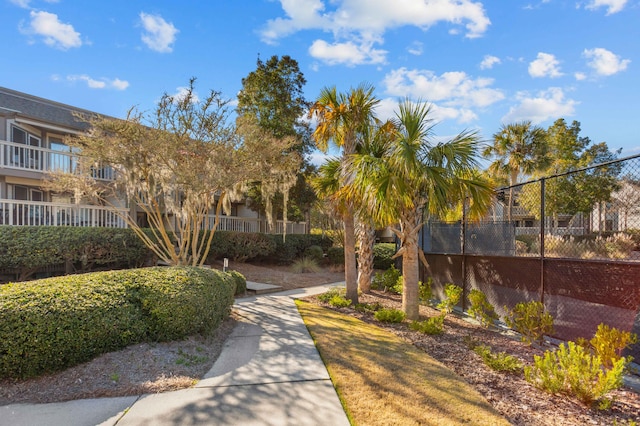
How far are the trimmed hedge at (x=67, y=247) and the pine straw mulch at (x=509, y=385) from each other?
839cm

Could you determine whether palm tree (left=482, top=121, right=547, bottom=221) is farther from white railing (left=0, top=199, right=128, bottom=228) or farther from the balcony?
white railing (left=0, top=199, right=128, bottom=228)

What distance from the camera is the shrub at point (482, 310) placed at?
6.46 m

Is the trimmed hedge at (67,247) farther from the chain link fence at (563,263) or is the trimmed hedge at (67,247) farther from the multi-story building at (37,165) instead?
the chain link fence at (563,263)

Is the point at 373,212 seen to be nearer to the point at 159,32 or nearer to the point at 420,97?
the point at 420,97

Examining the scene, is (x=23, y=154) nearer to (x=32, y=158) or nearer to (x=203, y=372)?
(x=32, y=158)

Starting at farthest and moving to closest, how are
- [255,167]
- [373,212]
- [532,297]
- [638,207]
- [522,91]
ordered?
[522,91]
[255,167]
[373,212]
[532,297]
[638,207]

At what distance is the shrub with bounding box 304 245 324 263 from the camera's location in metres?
17.2

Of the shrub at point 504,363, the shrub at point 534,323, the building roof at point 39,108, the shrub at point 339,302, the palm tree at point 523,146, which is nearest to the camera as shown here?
the shrub at point 504,363

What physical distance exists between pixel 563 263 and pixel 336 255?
1211 cm

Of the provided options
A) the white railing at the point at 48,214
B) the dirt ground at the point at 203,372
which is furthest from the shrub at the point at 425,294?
the white railing at the point at 48,214

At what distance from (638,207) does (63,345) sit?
8.31 m

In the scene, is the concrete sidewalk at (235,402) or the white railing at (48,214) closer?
the concrete sidewalk at (235,402)

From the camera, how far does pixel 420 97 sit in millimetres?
6621

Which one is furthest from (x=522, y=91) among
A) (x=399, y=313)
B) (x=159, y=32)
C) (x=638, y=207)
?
(x=159, y=32)
